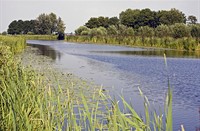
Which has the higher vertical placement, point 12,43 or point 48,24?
point 48,24

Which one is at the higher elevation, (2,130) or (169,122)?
(169,122)

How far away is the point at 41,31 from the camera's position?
293 ft

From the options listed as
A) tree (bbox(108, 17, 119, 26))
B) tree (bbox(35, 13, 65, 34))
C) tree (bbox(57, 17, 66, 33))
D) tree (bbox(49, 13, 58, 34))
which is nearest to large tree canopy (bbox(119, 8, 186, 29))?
tree (bbox(108, 17, 119, 26))

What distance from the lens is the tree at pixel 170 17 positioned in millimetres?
61312

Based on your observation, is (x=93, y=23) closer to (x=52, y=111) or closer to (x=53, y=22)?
(x=53, y=22)

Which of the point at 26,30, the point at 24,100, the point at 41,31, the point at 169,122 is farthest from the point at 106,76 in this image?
the point at 26,30

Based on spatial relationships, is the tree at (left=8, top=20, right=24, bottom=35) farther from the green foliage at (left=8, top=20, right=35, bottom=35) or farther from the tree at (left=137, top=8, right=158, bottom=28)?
the tree at (left=137, top=8, right=158, bottom=28)

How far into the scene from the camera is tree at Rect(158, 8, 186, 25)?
61.3 m

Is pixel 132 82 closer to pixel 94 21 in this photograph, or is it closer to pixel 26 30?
pixel 94 21

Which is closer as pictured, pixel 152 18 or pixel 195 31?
pixel 195 31

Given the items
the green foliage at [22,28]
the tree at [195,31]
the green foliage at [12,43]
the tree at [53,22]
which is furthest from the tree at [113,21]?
the green foliage at [12,43]

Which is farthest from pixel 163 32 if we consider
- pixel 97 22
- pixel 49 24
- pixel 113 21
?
pixel 49 24

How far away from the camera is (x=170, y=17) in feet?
202

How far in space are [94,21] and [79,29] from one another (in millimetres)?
10371
